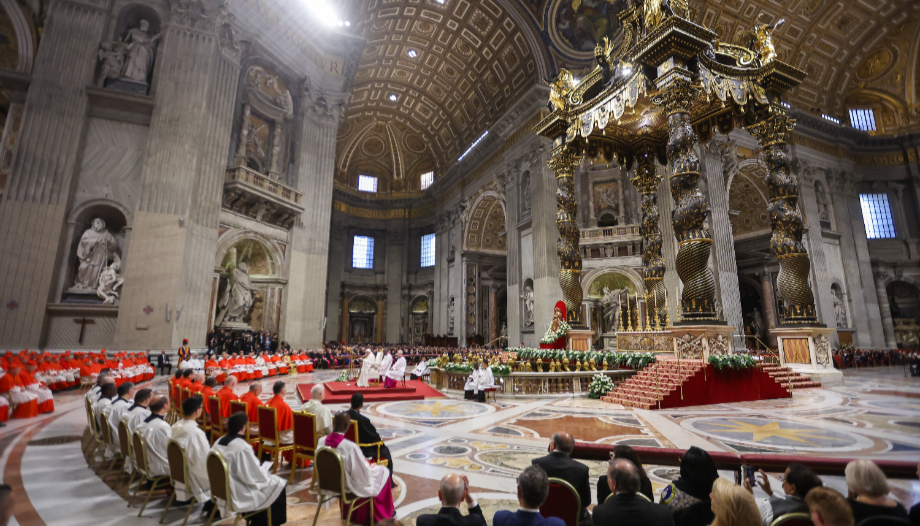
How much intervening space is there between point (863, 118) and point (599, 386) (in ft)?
88.7

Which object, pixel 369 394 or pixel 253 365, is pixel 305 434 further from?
pixel 253 365

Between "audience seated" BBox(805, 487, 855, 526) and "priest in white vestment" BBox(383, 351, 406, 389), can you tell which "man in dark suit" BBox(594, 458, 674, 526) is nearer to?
"audience seated" BBox(805, 487, 855, 526)

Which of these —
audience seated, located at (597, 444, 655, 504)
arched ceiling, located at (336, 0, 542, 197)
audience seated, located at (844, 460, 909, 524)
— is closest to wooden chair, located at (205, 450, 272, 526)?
audience seated, located at (597, 444, 655, 504)

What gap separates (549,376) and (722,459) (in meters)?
7.48

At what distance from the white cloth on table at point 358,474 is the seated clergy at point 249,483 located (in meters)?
0.46

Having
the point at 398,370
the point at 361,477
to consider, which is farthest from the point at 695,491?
the point at 398,370

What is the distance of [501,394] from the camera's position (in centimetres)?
1007

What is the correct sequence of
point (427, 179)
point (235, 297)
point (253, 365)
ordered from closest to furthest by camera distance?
point (253, 365), point (235, 297), point (427, 179)

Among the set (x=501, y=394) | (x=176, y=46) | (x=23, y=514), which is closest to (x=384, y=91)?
(x=176, y=46)

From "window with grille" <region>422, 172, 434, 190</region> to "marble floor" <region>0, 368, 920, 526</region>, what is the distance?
2708 cm

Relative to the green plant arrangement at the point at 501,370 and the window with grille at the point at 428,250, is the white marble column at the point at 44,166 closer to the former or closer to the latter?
the green plant arrangement at the point at 501,370

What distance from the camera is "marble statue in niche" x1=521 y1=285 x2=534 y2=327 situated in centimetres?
2073

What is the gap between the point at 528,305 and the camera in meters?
20.9

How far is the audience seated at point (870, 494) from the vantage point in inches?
71.7
